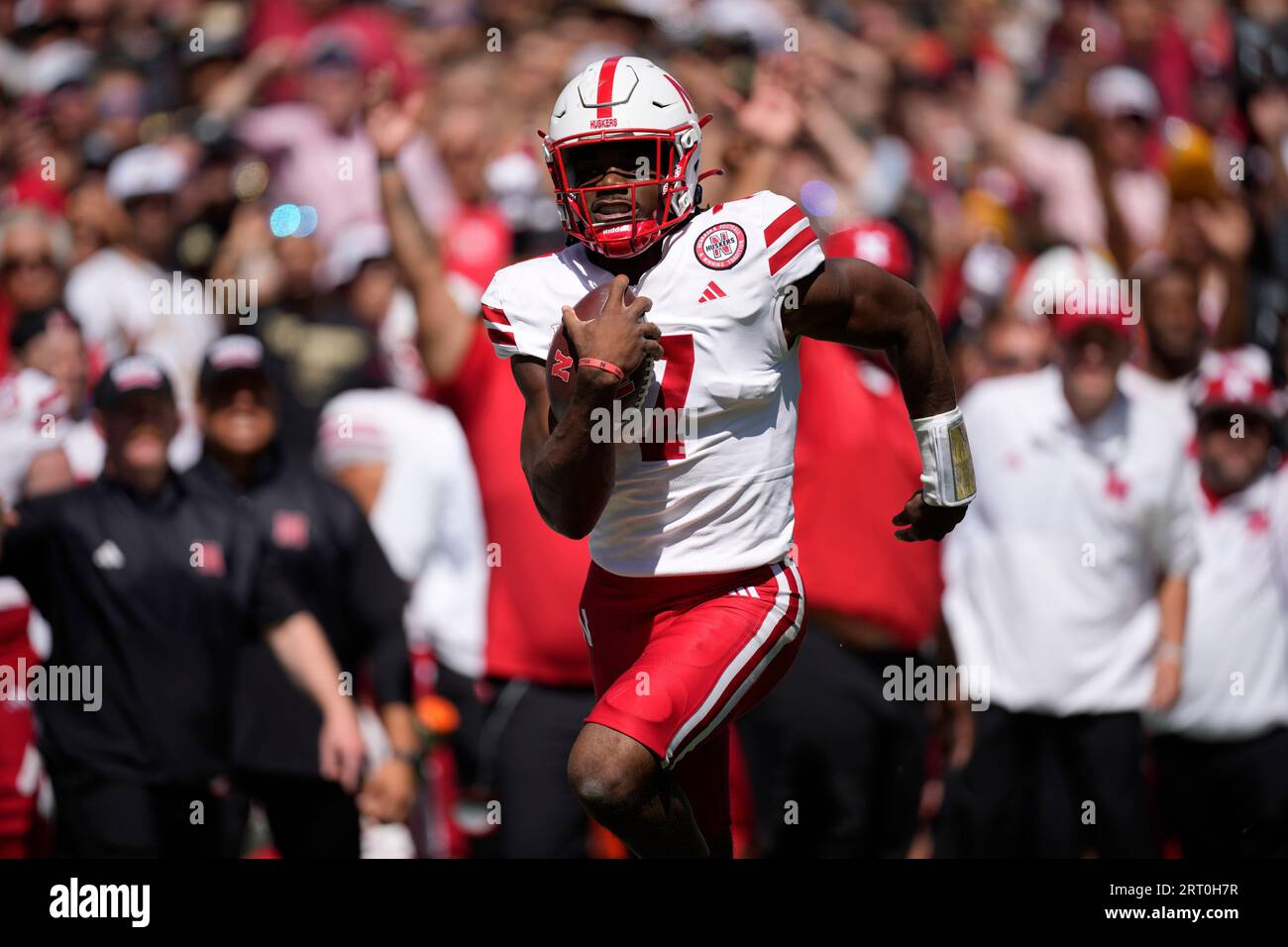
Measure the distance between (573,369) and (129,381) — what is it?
2847 millimetres

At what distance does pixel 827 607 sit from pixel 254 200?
3.71 m

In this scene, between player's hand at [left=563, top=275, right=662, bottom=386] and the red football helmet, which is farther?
the red football helmet

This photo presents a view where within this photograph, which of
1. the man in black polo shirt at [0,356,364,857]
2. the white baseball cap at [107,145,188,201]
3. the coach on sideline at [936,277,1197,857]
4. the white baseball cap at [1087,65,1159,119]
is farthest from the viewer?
the white baseball cap at [1087,65,1159,119]

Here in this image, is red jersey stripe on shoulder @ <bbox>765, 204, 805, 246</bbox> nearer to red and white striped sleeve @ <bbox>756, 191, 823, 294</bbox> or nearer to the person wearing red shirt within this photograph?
red and white striped sleeve @ <bbox>756, 191, 823, 294</bbox>

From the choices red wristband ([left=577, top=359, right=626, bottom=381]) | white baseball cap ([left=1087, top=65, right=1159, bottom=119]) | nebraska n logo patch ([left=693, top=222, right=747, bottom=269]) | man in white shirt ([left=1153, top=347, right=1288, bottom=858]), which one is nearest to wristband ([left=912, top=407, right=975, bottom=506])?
nebraska n logo patch ([left=693, top=222, right=747, bottom=269])

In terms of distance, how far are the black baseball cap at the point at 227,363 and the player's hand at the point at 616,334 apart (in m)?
2.93

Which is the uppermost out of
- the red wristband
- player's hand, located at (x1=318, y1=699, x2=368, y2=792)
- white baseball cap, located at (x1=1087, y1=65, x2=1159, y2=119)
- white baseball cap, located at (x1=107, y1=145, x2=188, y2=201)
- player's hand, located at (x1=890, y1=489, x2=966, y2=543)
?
white baseball cap, located at (x1=1087, y1=65, x2=1159, y2=119)

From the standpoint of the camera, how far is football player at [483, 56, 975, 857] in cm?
396

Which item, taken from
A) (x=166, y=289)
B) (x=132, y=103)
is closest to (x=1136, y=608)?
(x=166, y=289)

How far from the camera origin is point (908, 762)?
6551mm

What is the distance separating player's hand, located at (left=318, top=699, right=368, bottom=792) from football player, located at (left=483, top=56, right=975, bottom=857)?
2.08 m

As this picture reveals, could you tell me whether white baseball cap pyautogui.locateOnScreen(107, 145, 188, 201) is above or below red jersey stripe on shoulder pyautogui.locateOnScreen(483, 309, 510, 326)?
above

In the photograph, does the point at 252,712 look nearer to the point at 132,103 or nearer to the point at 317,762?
the point at 317,762

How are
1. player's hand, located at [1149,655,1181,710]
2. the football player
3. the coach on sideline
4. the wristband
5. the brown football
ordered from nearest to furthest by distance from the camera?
the brown football < the football player < the wristband < the coach on sideline < player's hand, located at [1149,655,1181,710]
